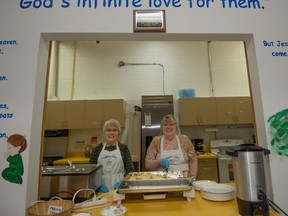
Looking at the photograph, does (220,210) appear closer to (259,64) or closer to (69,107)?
(259,64)

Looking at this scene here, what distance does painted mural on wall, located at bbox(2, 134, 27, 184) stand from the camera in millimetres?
1250

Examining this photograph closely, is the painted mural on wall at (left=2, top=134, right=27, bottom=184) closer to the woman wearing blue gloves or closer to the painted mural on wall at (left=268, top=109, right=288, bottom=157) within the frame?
the woman wearing blue gloves

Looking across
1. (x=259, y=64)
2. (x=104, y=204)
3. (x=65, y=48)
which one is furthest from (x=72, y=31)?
(x=65, y=48)

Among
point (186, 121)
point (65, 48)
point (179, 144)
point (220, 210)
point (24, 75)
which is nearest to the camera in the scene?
point (220, 210)

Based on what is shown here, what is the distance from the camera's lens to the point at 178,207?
1259 mm

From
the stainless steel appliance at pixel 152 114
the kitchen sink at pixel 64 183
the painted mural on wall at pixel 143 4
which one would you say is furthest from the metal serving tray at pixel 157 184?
the stainless steel appliance at pixel 152 114

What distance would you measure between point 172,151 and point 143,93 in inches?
96.1

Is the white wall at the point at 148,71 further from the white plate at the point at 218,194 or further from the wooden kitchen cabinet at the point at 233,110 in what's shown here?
the white plate at the point at 218,194

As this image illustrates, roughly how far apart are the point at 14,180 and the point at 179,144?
1743 mm

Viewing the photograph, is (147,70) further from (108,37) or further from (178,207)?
(178,207)

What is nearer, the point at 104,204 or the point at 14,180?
the point at 14,180

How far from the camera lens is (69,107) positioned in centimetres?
414

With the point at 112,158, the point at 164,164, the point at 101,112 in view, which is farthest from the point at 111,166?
the point at 101,112

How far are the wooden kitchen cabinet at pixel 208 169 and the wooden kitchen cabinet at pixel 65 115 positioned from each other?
2626 mm
